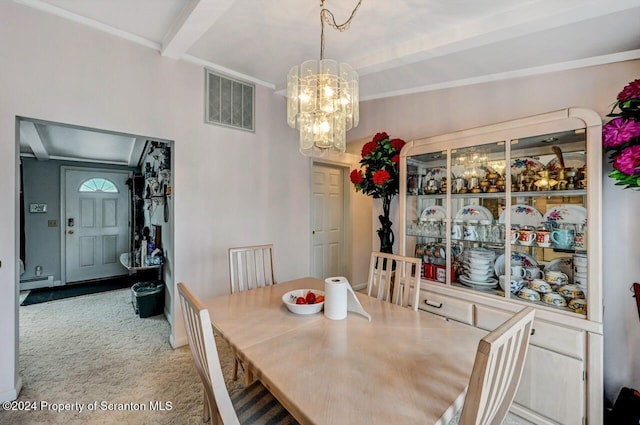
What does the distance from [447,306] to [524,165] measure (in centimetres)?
120

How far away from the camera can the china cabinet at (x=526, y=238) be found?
154cm

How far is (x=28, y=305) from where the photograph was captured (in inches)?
149

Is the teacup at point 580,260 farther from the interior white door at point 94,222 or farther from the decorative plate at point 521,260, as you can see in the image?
the interior white door at point 94,222

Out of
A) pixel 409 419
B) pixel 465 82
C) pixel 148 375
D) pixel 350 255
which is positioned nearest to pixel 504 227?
pixel 465 82

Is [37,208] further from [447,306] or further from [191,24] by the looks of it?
[447,306]

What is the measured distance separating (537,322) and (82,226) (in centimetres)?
678

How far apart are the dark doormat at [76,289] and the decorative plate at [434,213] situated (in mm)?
5118

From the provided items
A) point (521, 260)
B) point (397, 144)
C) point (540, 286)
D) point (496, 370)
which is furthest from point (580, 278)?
point (397, 144)

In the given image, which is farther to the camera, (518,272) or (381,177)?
(381,177)

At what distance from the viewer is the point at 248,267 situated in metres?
2.35

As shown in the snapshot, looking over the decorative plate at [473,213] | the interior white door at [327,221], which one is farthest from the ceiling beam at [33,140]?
the decorative plate at [473,213]

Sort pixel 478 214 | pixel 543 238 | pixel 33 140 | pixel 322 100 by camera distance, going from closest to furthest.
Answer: pixel 322 100 < pixel 543 238 < pixel 478 214 < pixel 33 140

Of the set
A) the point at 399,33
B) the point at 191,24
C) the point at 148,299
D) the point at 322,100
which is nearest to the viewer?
the point at 322,100

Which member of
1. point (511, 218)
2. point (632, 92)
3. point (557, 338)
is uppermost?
point (632, 92)
